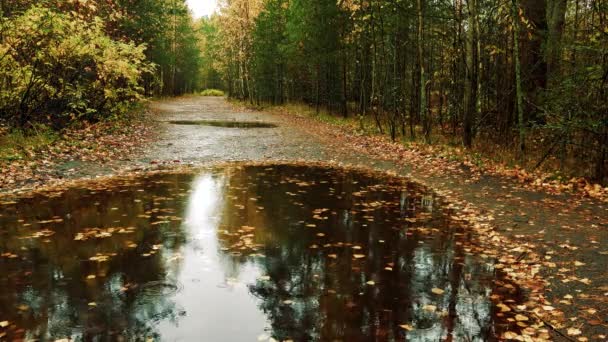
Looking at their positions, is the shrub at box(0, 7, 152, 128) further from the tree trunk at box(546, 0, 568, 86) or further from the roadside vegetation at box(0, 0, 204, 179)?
the tree trunk at box(546, 0, 568, 86)

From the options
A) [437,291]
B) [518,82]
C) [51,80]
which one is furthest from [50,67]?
[437,291]

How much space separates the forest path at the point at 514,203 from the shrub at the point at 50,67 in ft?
11.5

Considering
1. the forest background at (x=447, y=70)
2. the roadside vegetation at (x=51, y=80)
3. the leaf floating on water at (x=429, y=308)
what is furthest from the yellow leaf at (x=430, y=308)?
the roadside vegetation at (x=51, y=80)

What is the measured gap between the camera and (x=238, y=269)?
6.27 meters

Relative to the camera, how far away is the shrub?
13898 millimetres

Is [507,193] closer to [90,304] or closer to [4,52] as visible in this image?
[90,304]

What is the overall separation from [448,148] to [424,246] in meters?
9.28

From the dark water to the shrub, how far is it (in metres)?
6.43

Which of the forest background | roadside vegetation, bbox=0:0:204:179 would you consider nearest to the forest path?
the forest background

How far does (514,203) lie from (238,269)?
6.35 metres

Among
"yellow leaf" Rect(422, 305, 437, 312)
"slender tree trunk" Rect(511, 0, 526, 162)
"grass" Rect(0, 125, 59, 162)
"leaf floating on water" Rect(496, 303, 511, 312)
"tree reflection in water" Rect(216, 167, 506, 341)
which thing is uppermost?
"slender tree trunk" Rect(511, 0, 526, 162)

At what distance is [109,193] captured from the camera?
10188 millimetres

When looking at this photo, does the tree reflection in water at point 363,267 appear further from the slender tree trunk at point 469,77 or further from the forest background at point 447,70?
the slender tree trunk at point 469,77

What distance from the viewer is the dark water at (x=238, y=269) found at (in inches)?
186
